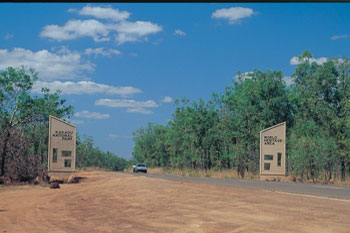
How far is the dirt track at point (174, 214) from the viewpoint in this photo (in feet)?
31.1

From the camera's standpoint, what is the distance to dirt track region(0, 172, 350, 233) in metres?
9.48

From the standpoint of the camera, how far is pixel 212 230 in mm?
9070

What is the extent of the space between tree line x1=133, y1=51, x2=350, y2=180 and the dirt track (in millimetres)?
20797

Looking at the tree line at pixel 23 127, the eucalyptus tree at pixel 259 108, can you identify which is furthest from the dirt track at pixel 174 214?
the eucalyptus tree at pixel 259 108

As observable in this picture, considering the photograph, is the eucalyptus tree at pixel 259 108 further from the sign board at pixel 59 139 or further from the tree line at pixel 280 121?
the sign board at pixel 59 139

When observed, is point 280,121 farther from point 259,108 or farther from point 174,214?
point 174,214

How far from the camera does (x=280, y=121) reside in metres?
53.5

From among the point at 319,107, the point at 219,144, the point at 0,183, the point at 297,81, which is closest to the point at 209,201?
the point at 0,183

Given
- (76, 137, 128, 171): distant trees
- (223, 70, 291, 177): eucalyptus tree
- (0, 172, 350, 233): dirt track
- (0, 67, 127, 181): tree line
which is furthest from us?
(76, 137, 128, 171): distant trees

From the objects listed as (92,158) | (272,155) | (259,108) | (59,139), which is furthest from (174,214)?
(92,158)

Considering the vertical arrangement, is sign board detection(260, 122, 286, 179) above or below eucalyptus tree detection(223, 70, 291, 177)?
below

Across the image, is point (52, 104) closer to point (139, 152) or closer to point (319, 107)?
point (319, 107)

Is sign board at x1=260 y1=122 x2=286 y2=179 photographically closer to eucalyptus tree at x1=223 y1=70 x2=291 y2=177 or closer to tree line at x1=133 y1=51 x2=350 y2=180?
tree line at x1=133 y1=51 x2=350 y2=180

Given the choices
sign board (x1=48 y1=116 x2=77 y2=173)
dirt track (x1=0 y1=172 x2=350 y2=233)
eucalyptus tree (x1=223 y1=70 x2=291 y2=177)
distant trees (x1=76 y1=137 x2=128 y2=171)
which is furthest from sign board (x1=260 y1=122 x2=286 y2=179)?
distant trees (x1=76 y1=137 x2=128 y2=171)
